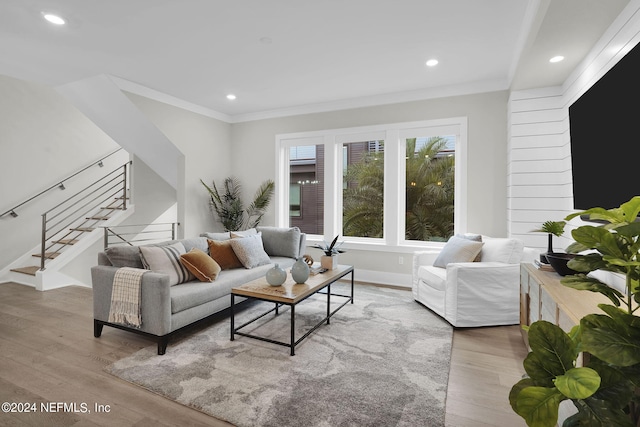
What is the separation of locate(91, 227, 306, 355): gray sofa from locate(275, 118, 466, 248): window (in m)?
2.03

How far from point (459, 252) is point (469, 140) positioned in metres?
1.64

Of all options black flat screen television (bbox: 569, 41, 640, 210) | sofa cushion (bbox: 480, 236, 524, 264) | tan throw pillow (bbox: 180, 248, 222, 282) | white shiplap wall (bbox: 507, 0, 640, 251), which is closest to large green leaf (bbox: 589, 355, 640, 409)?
black flat screen television (bbox: 569, 41, 640, 210)

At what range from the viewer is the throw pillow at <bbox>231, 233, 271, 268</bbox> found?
12.0ft

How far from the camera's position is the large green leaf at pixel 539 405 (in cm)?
70

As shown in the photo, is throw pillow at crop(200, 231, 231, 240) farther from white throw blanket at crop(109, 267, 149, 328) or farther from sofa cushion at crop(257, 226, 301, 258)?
white throw blanket at crop(109, 267, 149, 328)

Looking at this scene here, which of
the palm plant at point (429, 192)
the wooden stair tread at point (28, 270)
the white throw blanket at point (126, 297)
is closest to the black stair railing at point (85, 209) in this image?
the wooden stair tread at point (28, 270)

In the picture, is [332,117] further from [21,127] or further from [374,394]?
[21,127]

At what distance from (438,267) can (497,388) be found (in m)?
1.66

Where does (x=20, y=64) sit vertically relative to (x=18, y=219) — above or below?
above

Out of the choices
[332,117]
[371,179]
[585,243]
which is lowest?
[585,243]

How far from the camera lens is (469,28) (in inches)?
115

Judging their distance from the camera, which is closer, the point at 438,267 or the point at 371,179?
the point at 438,267

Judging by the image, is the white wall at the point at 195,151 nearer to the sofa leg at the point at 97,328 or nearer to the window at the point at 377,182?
the window at the point at 377,182

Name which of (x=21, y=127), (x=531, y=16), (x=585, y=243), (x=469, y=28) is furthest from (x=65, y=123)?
(x=585, y=243)
